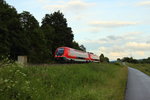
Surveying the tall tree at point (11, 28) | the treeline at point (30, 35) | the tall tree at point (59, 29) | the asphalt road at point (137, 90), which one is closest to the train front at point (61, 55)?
the treeline at point (30, 35)

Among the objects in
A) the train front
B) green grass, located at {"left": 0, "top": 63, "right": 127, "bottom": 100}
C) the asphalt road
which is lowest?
the asphalt road

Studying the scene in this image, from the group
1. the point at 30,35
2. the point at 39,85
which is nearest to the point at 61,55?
the point at 39,85

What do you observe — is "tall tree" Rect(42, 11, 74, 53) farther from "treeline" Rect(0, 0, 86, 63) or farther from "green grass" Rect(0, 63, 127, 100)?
"green grass" Rect(0, 63, 127, 100)

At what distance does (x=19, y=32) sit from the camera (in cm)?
5662

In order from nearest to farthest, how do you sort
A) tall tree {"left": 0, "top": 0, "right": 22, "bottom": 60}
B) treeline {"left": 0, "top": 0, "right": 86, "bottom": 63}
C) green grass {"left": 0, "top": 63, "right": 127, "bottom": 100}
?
green grass {"left": 0, "top": 63, "right": 127, "bottom": 100}
tall tree {"left": 0, "top": 0, "right": 22, "bottom": 60}
treeline {"left": 0, "top": 0, "right": 86, "bottom": 63}

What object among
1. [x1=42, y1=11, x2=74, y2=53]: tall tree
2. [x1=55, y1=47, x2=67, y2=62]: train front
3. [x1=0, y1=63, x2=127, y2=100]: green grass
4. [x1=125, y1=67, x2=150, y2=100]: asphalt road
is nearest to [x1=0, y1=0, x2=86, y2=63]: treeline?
[x1=42, y1=11, x2=74, y2=53]: tall tree

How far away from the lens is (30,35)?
222ft

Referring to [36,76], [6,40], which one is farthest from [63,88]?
[6,40]

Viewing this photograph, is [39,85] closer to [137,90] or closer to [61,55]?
[137,90]

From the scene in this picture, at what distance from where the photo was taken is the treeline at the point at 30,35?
53219mm

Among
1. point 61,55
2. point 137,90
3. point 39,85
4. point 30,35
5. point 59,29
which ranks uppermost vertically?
point 59,29

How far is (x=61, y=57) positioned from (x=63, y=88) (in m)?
25.4

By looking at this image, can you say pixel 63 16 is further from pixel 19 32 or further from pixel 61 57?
pixel 61 57

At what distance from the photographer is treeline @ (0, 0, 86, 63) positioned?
53.2 m
